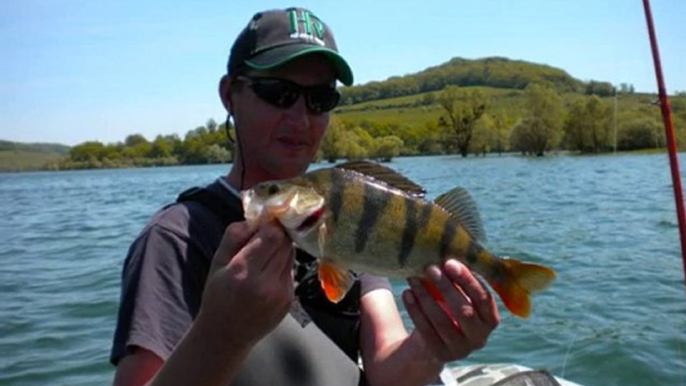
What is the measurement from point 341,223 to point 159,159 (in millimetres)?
128691

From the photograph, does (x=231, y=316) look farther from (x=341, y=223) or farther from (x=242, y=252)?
(x=341, y=223)

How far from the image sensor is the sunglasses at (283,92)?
3.00 m

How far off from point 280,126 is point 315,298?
0.82 metres

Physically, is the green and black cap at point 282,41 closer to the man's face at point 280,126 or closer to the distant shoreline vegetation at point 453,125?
the man's face at point 280,126

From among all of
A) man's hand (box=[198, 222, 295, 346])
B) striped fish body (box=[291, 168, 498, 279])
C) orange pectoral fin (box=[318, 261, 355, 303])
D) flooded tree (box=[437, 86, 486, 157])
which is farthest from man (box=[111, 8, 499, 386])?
flooded tree (box=[437, 86, 486, 157])

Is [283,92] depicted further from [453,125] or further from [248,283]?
[453,125]

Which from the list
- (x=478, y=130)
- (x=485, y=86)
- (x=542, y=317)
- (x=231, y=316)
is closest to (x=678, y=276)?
(x=542, y=317)

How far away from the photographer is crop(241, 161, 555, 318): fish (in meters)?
2.33

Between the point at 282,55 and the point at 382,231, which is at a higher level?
the point at 282,55

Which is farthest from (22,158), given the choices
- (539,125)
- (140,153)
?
(539,125)

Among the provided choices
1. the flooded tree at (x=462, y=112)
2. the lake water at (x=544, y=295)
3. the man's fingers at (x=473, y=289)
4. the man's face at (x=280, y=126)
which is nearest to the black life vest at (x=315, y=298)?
the man's face at (x=280, y=126)

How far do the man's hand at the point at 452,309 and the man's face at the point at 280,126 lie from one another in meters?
0.95

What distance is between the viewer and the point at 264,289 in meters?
2.00

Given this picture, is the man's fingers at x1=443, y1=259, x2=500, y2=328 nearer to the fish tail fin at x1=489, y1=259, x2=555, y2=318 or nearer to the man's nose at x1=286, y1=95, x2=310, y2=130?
the fish tail fin at x1=489, y1=259, x2=555, y2=318
